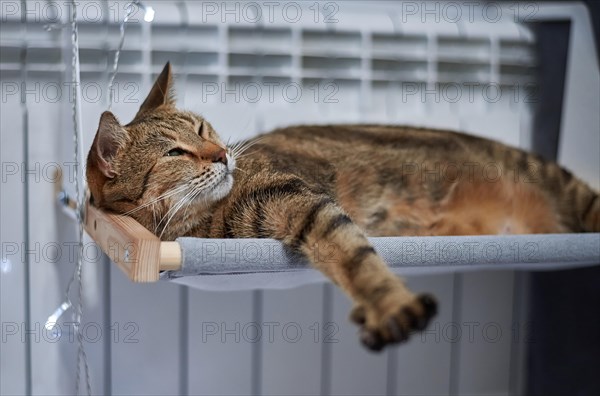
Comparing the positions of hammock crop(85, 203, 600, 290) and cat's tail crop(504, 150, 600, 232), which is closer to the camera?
hammock crop(85, 203, 600, 290)

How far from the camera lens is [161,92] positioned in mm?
1199

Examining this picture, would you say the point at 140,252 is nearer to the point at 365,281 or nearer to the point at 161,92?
the point at 365,281

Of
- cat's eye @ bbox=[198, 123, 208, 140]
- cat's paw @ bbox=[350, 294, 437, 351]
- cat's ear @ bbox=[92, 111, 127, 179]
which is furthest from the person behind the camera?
cat's eye @ bbox=[198, 123, 208, 140]

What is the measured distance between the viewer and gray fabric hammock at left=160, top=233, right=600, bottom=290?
0.90 m

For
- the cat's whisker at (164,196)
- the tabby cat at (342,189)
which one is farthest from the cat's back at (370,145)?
the cat's whisker at (164,196)

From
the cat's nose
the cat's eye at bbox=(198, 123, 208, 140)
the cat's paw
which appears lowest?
the cat's paw

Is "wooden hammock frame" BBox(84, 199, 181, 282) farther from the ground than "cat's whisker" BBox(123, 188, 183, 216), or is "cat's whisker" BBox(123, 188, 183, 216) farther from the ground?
"cat's whisker" BBox(123, 188, 183, 216)

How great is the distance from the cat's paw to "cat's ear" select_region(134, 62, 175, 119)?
0.60 meters

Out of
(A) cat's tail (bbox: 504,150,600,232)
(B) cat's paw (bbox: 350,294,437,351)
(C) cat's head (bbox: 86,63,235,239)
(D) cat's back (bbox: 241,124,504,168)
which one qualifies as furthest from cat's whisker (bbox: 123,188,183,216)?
(A) cat's tail (bbox: 504,150,600,232)

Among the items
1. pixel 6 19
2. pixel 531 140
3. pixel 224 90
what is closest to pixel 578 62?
pixel 531 140

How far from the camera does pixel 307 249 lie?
3.20ft

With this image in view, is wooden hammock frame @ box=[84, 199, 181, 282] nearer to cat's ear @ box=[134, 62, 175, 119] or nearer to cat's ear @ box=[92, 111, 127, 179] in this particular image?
cat's ear @ box=[92, 111, 127, 179]

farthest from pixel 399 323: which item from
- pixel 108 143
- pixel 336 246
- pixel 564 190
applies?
pixel 564 190

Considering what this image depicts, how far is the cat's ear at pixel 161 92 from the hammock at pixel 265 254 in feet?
0.63
